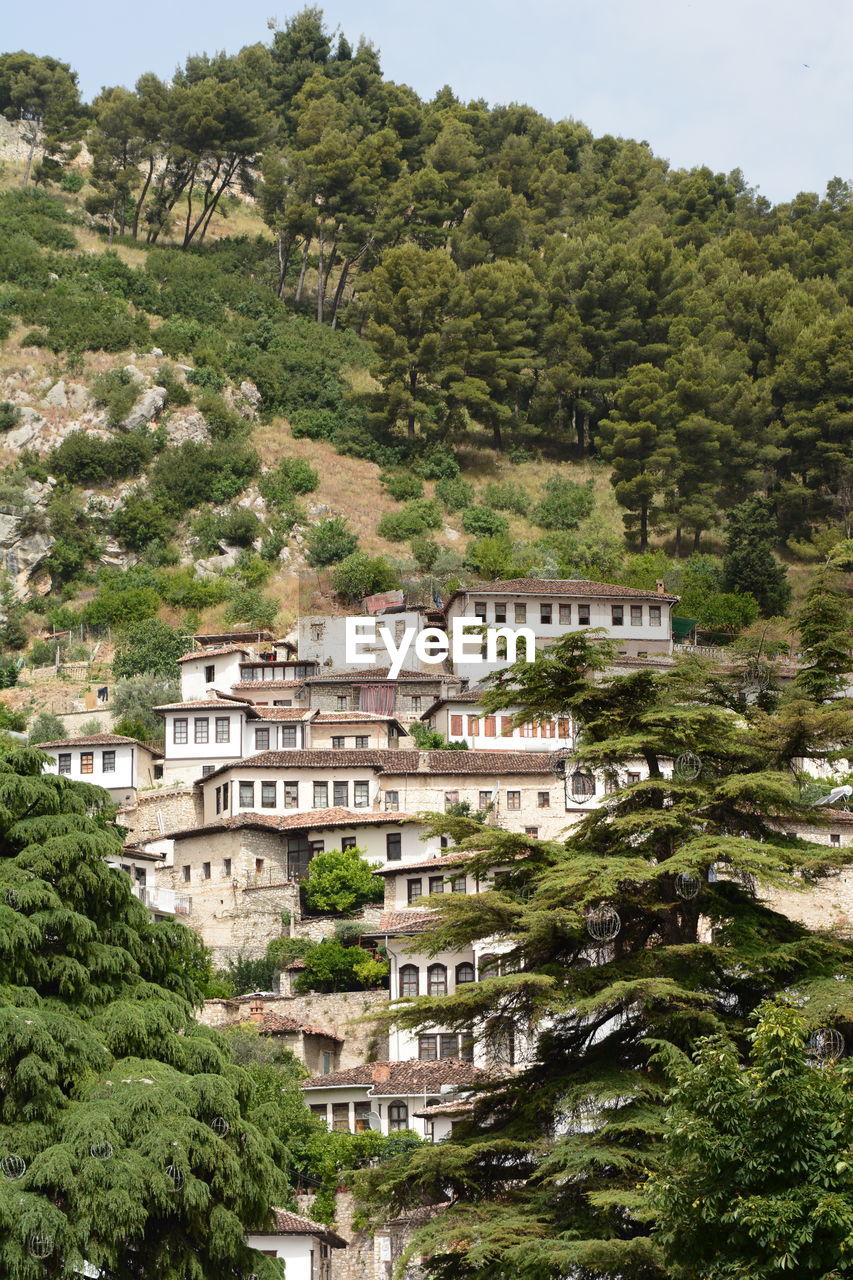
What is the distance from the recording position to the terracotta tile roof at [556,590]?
70.9 meters

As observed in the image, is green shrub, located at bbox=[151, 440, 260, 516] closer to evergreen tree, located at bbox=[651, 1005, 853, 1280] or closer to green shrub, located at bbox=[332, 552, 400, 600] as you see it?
green shrub, located at bbox=[332, 552, 400, 600]

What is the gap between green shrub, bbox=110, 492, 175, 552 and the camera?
85.4 m

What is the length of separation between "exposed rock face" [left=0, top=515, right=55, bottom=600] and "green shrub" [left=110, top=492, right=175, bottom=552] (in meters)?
3.38

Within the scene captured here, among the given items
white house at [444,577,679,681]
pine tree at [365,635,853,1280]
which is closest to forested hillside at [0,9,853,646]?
white house at [444,577,679,681]

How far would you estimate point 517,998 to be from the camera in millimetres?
22047

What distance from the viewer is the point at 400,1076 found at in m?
43.8

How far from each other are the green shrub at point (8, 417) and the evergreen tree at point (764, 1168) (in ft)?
257

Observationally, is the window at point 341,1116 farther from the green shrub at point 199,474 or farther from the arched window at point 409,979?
the green shrub at point 199,474

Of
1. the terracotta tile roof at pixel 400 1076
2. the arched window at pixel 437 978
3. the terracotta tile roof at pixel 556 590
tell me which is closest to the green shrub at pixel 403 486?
the terracotta tile roof at pixel 556 590

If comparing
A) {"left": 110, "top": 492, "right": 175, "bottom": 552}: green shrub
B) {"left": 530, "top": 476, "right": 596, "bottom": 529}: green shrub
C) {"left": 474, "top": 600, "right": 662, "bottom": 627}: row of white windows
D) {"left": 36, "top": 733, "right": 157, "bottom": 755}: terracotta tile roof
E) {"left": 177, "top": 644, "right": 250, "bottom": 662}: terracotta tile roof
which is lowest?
{"left": 36, "top": 733, "right": 157, "bottom": 755}: terracotta tile roof

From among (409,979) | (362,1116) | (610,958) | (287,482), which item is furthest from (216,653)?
(610,958)

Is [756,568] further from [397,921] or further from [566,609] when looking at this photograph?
[397,921]

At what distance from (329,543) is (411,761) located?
27.1 m
